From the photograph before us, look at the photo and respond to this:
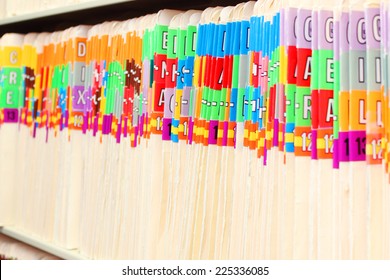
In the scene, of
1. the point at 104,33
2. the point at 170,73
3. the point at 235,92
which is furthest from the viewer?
the point at 104,33

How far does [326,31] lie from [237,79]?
0.22m

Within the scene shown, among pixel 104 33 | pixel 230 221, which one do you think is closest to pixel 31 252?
pixel 104 33

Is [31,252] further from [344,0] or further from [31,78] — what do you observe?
[344,0]

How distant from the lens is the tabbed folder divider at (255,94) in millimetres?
877

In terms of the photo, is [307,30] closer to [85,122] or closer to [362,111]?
[362,111]

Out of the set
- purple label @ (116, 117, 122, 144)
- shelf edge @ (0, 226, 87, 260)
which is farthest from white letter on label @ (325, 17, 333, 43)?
shelf edge @ (0, 226, 87, 260)

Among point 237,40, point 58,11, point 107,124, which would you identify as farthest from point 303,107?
point 58,11

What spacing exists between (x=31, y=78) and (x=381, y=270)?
119cm

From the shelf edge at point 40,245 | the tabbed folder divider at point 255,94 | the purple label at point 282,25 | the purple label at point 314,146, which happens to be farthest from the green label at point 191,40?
the shelf edge at point 40,245

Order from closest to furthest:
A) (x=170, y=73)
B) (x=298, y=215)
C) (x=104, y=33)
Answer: (x=298, y=215), (x=170, y=73), (x=104, y=33)

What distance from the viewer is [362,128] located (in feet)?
2.90

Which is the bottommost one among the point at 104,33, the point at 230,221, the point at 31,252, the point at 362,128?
the point at 31,252

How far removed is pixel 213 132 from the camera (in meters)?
1.12

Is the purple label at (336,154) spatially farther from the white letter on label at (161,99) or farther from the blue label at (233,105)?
the white letter on label at (161,99)
